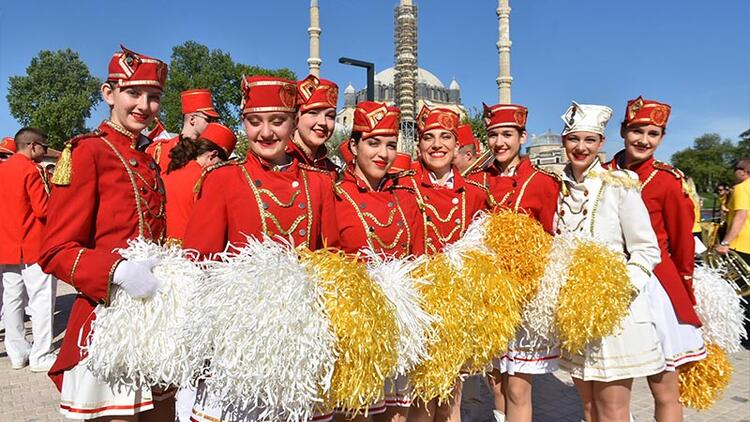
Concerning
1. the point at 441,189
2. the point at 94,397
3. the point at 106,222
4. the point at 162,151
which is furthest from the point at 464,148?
the point at 94,397

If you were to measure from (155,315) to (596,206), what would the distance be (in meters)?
2.59

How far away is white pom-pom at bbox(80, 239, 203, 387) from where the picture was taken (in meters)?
2.12

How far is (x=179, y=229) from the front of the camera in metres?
3.52

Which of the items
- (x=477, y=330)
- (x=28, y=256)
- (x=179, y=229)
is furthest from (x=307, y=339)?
(x=28, y=256)

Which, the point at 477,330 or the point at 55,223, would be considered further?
the point at 477,330

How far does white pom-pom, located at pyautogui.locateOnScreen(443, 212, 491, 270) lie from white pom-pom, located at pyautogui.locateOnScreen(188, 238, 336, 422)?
0.96m

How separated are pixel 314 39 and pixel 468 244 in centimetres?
5698

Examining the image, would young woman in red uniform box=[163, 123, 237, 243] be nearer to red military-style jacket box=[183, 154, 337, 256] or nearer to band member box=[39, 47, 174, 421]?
band member box=[39, 47, 174, 421]

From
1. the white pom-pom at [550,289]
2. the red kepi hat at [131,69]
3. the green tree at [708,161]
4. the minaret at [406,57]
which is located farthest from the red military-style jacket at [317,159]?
the green tree at [708,161]

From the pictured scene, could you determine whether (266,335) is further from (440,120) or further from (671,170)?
(671,170)

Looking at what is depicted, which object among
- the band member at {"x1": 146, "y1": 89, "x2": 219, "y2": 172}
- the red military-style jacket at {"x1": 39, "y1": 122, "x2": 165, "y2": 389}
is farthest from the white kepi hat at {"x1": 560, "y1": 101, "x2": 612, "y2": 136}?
the band member at {"x1": 146, "y1": 89, "x2": 219, "y2": 172}

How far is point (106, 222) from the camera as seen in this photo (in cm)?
245

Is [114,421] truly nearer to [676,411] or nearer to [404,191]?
[404,191]

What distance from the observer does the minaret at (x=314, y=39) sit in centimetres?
5516
